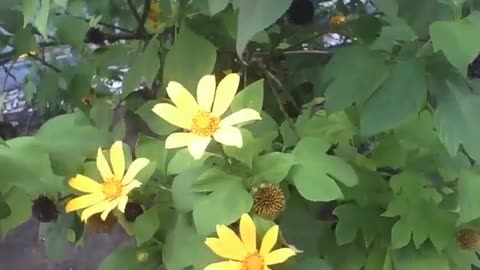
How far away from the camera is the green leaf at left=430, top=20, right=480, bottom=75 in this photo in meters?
0.55

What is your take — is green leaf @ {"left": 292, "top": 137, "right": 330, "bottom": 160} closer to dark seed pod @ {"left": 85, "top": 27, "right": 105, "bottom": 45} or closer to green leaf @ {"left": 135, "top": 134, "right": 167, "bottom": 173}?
green leaf @ {"left": 135, "top": 134, "right": 167, "bottom": 173}

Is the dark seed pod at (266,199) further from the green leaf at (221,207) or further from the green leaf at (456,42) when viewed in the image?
the green leaf at (456,42)

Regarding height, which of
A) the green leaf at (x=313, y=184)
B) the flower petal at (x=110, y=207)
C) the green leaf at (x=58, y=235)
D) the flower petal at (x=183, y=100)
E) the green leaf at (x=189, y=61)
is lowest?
the green leaf at (x=58, y=235)

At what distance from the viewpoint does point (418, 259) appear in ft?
2.15

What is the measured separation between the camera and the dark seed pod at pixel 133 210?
0.62 m

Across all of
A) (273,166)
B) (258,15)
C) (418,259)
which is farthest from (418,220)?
(258,15)

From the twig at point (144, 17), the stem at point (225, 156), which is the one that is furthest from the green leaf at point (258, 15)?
the twig at point (144, 17)

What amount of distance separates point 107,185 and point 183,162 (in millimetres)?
55

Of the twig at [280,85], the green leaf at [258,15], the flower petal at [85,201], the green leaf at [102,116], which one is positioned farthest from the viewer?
the twig at [280,85]

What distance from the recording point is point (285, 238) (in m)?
0.70

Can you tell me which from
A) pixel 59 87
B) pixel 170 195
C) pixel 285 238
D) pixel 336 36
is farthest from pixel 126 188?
pixel 336 36

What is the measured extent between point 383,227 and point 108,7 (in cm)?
37

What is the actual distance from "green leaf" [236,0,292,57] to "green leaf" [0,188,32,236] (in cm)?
24

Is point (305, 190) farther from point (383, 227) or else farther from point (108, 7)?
point (108, 7)
